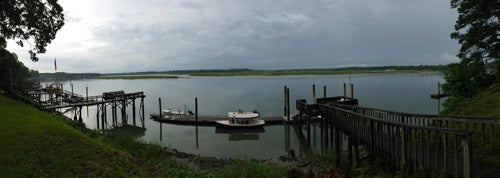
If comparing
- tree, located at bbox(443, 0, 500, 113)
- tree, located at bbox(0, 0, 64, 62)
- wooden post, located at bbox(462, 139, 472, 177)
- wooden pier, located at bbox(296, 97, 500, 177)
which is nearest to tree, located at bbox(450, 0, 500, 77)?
tree, located at bbox(443, 0, 500, 113)

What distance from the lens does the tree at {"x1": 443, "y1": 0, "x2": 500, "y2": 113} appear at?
65.3 feet

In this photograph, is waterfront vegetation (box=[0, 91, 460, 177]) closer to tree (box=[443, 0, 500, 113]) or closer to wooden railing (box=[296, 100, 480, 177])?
wooden railing (box=[296, 100, 480, 177])

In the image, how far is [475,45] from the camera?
20.8 m

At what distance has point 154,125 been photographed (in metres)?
35.4

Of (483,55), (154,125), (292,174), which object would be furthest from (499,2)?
(154,125)

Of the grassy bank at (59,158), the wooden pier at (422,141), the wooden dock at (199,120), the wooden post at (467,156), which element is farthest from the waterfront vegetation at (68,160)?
the wooden dock at (199,120)

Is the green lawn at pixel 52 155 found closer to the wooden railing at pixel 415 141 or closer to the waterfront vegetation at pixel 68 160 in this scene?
the waterfront vegetation at pixel 68 160

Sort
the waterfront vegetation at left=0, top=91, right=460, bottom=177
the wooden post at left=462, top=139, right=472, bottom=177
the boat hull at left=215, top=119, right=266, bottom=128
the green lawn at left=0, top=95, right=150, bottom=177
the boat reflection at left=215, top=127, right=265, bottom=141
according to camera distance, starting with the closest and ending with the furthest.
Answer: the wooden post at left=462, top=139, right=472, bottom=177
the green lawn at left=0, top=95, right=150, bottom=177
the waterfront vegetation at left=0, top=91, right=460, bottom=177
the boat reflection at left=215, top=127, right=265, bottom=141
the boat hull at left=215, top=119, right=266, bottom=128

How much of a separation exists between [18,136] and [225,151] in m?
14.3

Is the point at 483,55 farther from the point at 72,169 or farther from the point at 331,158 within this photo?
the point at 72,169

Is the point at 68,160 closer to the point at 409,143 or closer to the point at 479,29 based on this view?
the point at 409,143

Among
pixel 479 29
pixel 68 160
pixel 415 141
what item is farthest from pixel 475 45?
pixel 68 160

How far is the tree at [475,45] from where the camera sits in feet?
65.3

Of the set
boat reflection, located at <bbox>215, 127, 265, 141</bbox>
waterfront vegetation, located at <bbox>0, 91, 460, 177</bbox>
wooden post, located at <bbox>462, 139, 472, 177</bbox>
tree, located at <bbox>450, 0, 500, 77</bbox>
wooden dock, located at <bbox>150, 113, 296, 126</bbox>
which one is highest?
tree, located at <bbox>450, 0, 500, 77</bbox>
